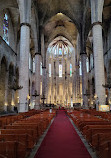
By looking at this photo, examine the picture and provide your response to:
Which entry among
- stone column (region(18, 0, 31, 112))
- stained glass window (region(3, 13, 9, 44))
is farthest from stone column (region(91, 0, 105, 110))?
stained glass window (region(3, 13, 9, 44))

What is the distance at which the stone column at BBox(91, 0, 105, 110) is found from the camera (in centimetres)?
1825

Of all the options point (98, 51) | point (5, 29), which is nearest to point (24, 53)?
point (98, 51)

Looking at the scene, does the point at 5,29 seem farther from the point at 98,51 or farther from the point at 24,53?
the point at 98,51

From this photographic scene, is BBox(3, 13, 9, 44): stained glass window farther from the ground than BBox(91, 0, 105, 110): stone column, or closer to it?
farther from the ground

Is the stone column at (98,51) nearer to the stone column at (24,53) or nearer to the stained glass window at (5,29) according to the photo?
the stone column at (24,53)

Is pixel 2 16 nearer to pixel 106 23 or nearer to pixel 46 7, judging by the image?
pixel 46 7

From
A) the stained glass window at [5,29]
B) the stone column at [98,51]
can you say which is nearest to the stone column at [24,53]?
the stained glass window at [5,29]

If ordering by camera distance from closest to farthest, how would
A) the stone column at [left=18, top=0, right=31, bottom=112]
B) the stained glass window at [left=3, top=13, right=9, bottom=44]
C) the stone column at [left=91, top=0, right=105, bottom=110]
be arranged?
the stone column at [left=18, top=0, right=31, bottom=112]
the stone column at [left=91, top=0, right=105, bottom=110]
the stained glass window at [left=3, top=13, right=9, bottom=44]

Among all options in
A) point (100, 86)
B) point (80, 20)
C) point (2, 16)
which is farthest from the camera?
point (80, 20)

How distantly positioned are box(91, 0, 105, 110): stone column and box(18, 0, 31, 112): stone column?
28.5ft

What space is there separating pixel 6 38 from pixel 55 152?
81.6 ft

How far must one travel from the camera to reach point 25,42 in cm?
1898

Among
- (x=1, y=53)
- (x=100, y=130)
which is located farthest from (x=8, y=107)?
(x=100, y=130)

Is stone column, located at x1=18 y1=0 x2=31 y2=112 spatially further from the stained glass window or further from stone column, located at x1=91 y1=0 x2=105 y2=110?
stone column, located at x1=91 y1=0 x2=105 y2=110
